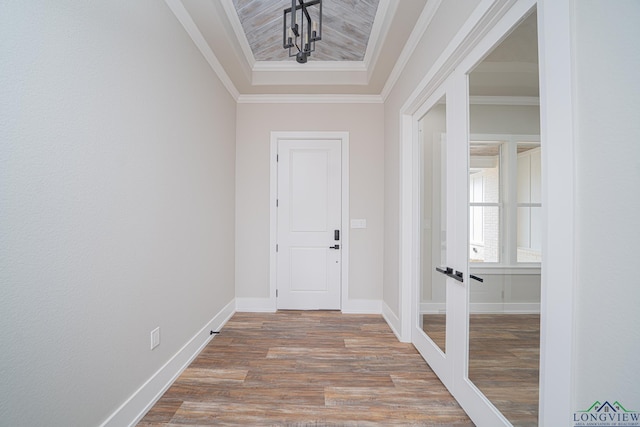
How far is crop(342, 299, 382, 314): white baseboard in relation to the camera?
3576 millimetres

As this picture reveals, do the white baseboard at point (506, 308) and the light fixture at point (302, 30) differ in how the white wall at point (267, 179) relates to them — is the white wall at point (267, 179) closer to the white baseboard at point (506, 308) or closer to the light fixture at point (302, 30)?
the light fixture at point (302, 30)

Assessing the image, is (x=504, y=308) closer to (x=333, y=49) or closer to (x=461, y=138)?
(x=461, y=138)

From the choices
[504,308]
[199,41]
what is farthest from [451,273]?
[199,41]

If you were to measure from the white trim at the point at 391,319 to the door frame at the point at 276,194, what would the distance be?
0.49 meters

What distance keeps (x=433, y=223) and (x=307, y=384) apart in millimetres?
1602

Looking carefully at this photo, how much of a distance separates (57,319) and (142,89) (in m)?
1.35

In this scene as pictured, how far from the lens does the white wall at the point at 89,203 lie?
1020mm

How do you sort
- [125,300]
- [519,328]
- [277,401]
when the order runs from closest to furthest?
[519,328]
[125,300]
[277,401]

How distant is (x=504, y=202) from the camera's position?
1470 millimetres

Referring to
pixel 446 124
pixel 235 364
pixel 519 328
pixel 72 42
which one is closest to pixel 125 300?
pixel 235 364

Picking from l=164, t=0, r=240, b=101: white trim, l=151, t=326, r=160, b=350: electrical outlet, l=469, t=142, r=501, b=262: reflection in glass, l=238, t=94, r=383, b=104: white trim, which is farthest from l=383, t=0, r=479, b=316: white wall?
l=151, t=326, r=160, b=350: electrical outlet

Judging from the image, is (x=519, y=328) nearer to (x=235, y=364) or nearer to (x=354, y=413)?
(x=354, y=413)

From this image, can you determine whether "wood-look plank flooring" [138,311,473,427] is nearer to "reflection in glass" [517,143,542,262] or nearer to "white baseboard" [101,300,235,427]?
"white baseboard" [101,300,235,427]

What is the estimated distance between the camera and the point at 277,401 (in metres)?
1.86
